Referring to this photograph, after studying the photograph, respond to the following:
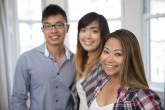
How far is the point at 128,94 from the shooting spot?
49.8 inches

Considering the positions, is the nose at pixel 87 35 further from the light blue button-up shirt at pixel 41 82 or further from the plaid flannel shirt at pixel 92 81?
the light blue button-up shirt at pixel 41 82

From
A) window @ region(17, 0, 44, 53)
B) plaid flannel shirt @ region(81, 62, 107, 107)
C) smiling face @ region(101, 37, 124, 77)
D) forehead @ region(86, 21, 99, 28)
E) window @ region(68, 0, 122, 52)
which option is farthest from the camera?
window @ region(17, 0, 44, 53)

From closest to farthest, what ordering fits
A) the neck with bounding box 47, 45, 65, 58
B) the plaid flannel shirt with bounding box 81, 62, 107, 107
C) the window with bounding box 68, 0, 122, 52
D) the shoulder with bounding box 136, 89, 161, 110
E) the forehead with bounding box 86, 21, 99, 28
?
the shoulder with bounding box 136, 89, 161, 110 < the plaid flannel shirt with bounding box 81, 62, 107, 107 < the forehead with bounding box 86, 21, 99, 28 < the neck with bounding box 47, 45, 65, 58 < the window with bounding box 68, 0, 122, 52

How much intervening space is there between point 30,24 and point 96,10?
3.30 ft

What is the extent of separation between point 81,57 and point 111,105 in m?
0.65

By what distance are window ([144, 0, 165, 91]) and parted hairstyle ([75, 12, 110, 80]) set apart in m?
1.57

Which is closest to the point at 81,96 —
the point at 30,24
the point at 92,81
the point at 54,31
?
the point at 92,81

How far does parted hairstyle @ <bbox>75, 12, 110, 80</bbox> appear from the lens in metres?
1.75

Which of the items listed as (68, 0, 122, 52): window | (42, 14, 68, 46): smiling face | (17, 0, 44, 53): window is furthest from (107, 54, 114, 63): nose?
(17, 0, 44, 53): window

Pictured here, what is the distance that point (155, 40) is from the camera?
3230 millimetres

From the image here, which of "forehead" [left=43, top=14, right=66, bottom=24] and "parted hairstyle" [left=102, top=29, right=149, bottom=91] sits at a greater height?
"forehead" [left=43, top=14, right=66, bottom=24]

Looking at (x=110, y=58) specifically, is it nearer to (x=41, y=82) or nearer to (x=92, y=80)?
(x=92, y=80)

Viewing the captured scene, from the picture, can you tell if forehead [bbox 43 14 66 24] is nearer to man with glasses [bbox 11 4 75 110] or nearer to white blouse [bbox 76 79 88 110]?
man with glasses [bbox 11 4 75 110]

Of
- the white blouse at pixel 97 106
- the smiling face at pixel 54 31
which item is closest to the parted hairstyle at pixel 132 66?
the white blouse at pixel 97 106
